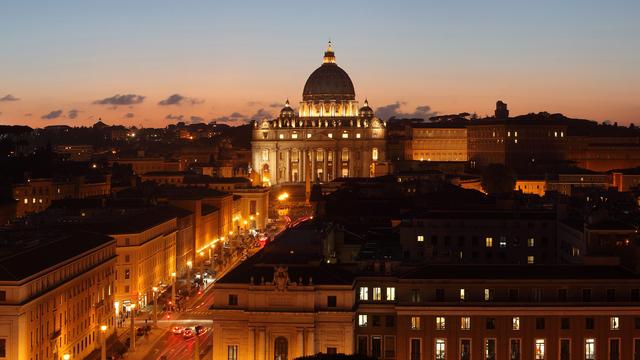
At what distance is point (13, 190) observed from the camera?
118938 mm

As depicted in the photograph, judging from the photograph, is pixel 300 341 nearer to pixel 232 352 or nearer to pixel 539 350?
pixel 232 352

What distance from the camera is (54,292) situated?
56281mm

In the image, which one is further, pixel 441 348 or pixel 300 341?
pixel 441 348

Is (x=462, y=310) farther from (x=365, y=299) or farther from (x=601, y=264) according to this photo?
(x=601, y=264)

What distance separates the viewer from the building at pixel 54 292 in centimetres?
5156

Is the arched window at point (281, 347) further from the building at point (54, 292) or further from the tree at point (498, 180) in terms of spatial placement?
the tree at point (498, 180)

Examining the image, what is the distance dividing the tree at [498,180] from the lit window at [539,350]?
311 ft

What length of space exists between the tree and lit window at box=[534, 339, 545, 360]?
94.9 metres

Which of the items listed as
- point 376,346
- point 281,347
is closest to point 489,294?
point 376,346

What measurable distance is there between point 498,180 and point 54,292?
3803 inches

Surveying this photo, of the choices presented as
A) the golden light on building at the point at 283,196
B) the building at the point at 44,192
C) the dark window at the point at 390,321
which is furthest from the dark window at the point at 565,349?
the golden light on building at the point at 283,196

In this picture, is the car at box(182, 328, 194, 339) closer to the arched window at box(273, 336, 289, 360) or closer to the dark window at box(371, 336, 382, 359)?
the arched window at box(273, 336, 289, 360)

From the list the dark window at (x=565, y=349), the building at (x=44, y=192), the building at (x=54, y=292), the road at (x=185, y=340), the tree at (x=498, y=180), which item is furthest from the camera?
the tree at (x=498, y=180)

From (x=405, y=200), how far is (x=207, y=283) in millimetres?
22160
